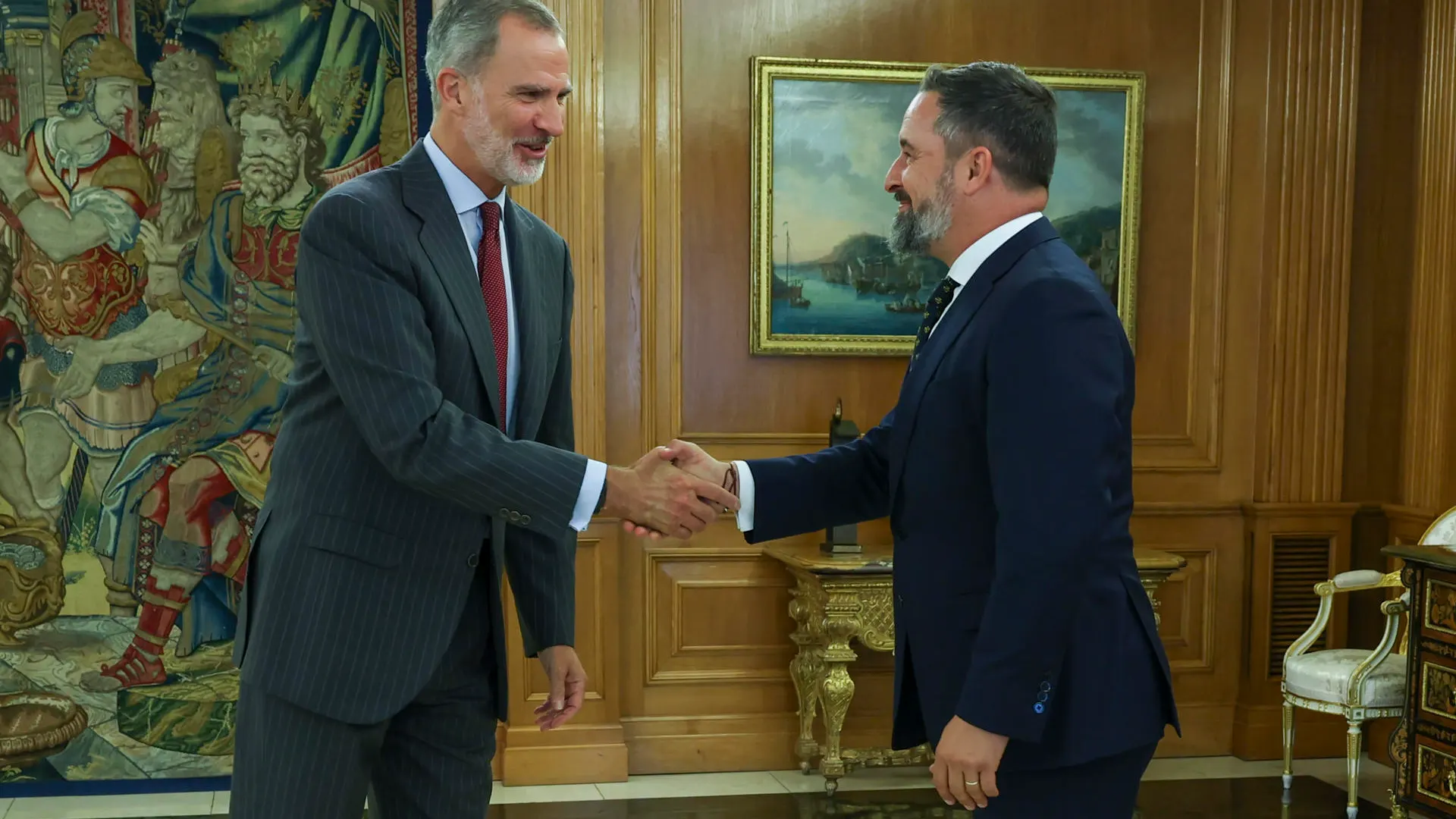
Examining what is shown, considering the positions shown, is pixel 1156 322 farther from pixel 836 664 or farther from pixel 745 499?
pixel 745 499

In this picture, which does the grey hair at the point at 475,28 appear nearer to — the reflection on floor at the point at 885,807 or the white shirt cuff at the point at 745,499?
the white shirt cuff at the point at 745,499

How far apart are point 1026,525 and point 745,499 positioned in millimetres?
831

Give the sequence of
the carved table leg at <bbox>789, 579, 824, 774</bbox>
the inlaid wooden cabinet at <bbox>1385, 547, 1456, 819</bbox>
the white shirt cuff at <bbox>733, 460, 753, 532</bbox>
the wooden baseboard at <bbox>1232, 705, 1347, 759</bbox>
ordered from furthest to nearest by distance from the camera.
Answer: the wooden baseboard at <bbox>1232, 705, 1347, 759</bbox> → the carved table leg at <bbox>789, 579, 824, 774</bbox> → the inlaid wooden cabinet at <bbox>1385, 547, 1456, 819</bbox> → the white shirt cuff at <bbox>733, 460, 753, 532</bbox>

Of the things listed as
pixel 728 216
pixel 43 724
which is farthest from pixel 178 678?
pixel 728 216

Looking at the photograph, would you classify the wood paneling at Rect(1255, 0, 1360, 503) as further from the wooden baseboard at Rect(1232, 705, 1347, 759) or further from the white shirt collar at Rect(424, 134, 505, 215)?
the white shirt collar at Rect(424, 134, 505, 215)

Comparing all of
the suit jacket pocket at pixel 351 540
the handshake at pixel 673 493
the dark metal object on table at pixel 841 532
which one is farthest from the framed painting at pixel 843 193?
the suit jacket pocket at pixel 351 540

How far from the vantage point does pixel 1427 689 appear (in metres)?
4.05

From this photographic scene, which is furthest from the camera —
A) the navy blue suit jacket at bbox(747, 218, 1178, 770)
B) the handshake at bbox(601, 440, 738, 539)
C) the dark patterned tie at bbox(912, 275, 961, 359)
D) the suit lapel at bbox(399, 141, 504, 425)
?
the handshake at bbox(601, 440, 738, 539)

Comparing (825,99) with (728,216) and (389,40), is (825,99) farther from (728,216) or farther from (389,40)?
(389,40)

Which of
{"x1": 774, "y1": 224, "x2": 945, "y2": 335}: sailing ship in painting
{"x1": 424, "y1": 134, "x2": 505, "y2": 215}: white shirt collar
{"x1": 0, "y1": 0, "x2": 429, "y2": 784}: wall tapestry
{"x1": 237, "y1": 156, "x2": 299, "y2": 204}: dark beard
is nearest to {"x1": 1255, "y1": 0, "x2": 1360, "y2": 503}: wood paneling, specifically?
{"x1": 774, "y1": 224, "x2": 945, "y2": 335}: sailing ship in painting

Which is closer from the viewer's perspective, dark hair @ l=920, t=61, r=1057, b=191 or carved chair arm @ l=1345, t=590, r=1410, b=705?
dark hair @ l=920, t=61, r=1057, b=191

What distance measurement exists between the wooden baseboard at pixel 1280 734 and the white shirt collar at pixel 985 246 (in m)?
3.78

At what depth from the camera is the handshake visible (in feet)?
8.33

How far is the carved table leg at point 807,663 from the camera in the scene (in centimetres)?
474
